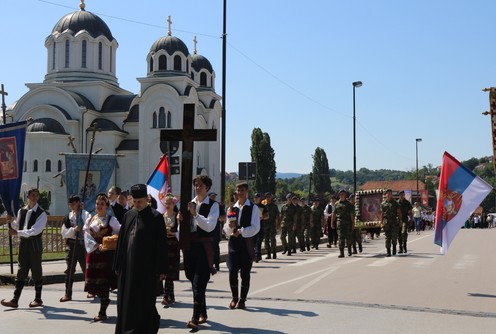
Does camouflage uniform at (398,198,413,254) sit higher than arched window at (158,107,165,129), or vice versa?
arched window at (158,107,165,129)

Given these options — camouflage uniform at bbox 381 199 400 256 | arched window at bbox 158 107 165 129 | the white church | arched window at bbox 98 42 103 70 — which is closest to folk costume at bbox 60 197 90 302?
camouflage uniform at bbox 381 199 400 256

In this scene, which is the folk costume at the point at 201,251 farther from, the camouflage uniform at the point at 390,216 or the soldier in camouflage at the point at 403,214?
the soldier in camouflage at the point at 403,214

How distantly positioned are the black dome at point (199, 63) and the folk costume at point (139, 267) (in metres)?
65.1

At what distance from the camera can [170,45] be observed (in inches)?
2494

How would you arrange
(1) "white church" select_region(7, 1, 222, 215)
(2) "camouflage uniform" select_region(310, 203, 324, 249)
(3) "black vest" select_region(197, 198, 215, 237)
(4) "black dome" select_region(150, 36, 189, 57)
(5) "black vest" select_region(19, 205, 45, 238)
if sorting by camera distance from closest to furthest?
(3) "black vest" select_region(197, 198, 215, 237) → (5) "black vest" select_region(19, 205, 45, 238) → (2) "camouflage uniform" select_region(310, 203, 324, 249) → (1) "white church" select_region(7, 1, 222, 215) → (4) "black dome" select_region(150, 36, 189, 57)

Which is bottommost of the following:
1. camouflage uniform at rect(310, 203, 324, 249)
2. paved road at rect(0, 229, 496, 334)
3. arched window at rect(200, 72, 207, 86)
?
paved road at rect(0, 229, 496, 334)

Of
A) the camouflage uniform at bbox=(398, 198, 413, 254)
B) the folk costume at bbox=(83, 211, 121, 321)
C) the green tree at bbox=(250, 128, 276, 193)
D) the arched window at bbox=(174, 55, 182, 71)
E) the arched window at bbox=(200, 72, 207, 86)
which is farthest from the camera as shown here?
the green tree at bbox=(250, 128, 276, 193)

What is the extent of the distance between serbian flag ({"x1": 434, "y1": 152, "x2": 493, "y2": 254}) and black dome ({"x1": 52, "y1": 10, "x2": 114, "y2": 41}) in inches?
2266

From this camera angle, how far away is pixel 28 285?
540 inches

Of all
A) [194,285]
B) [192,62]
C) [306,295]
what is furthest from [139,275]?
[192,62]

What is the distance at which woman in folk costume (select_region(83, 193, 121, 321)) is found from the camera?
9.45 meters

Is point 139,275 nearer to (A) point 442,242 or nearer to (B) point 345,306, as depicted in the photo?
(B) point 345,306

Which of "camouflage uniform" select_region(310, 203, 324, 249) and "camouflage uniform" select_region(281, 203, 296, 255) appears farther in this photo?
"camouflage uniform" select_region(310, 203, 324, 249)

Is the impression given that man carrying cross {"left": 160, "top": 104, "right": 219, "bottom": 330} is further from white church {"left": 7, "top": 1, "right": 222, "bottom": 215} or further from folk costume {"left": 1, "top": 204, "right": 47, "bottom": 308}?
white church {"left": 7, "top": 1, "right": 222, "bottom": 215}
